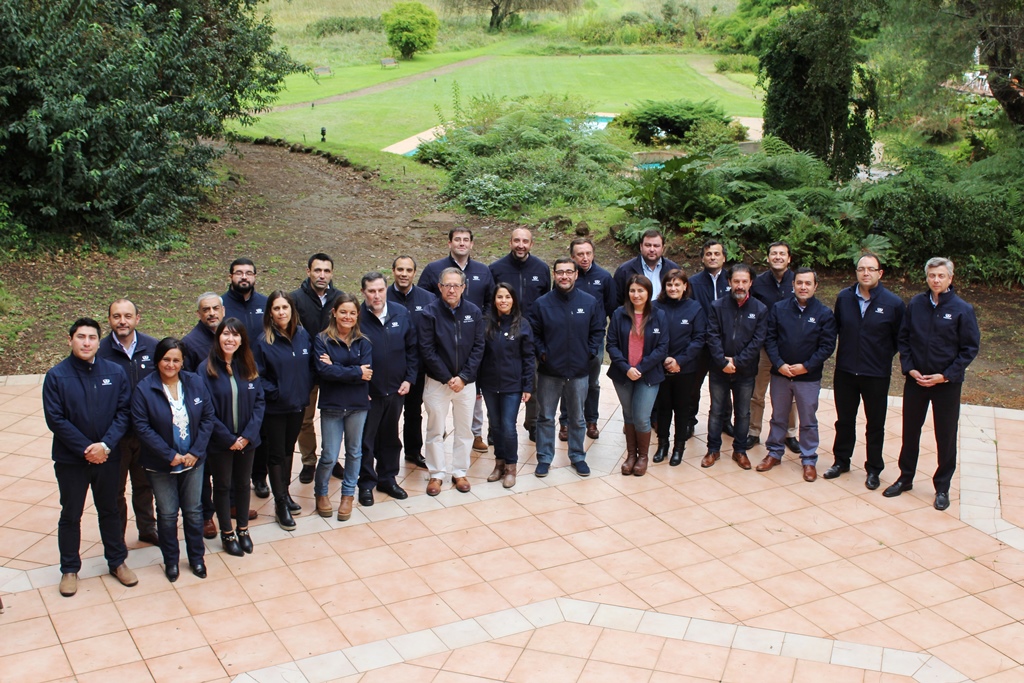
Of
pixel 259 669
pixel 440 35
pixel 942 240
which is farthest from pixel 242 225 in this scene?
pixel 440 35

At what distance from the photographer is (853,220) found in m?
12.4

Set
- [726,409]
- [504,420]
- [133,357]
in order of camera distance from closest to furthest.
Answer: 1. [133,357]
2. [504,420]
3. [726,409]

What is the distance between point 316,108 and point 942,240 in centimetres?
2142

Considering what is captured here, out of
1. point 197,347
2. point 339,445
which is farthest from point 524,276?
point 197,347

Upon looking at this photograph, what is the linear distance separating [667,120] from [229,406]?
73.1 ft

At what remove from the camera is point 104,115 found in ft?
40.0

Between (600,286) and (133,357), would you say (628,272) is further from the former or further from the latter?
(133,357)

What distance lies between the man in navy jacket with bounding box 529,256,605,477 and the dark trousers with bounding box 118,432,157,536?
2.82 m

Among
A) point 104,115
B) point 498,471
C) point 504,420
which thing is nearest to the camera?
point 504,420

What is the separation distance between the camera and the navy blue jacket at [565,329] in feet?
23.8

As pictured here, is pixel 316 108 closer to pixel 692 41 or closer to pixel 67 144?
pixel 67 144

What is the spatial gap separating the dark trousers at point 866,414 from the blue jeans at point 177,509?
184 inches

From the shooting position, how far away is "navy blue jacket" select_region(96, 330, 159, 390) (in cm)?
597

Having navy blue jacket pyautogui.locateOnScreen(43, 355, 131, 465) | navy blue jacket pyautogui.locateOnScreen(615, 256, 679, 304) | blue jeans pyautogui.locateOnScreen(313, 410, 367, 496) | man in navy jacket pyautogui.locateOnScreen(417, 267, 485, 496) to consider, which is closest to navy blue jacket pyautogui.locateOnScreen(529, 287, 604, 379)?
man in navy jacket pyautogui.locateOnScreen(417, 267, 485, 496)
